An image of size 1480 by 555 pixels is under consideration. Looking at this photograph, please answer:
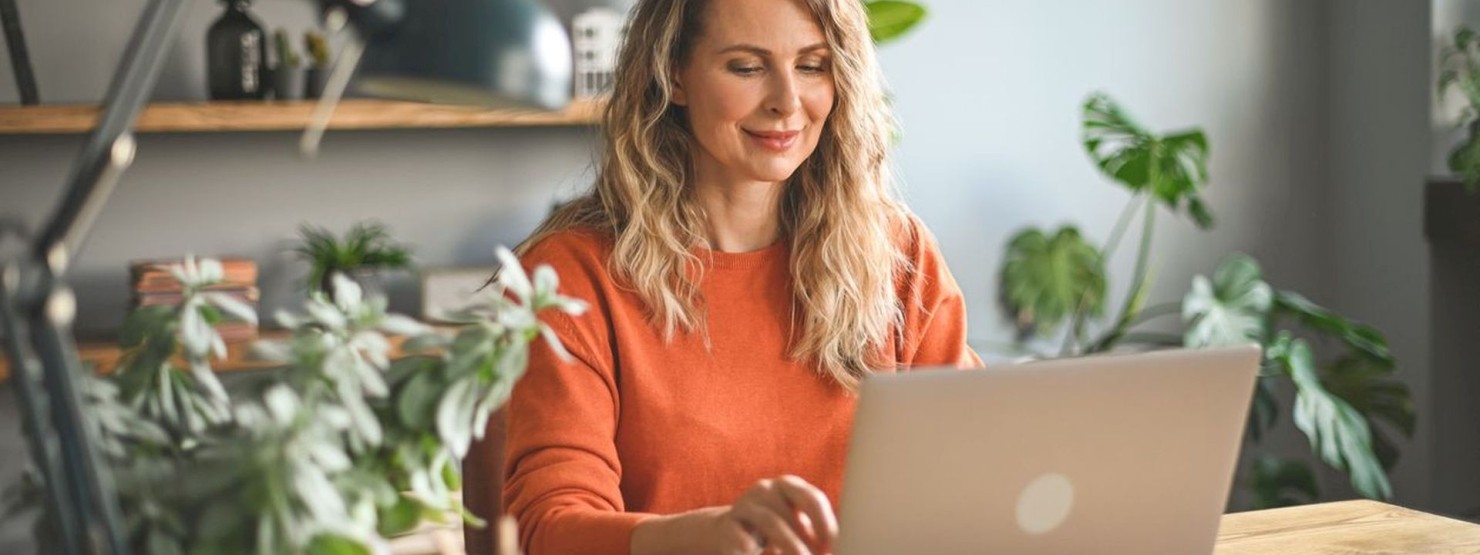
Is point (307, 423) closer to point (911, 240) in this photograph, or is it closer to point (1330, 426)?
point (911, 240)

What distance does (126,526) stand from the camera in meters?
0.92

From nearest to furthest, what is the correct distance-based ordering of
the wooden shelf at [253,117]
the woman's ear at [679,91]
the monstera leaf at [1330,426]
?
the woman's ear at [679,91] < the wooden shelf at [253,117] < the monstera leaf at [1330,426]

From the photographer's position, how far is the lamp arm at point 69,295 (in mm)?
729

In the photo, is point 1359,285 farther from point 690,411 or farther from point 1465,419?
point 690,411

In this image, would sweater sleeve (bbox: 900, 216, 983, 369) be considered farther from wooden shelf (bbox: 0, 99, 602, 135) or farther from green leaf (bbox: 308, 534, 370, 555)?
green leaf (bbox: 308, 534, 370, 555)

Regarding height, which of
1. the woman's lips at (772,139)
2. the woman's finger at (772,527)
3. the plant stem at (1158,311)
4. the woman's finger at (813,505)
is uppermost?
the woman's lips at (772,139)

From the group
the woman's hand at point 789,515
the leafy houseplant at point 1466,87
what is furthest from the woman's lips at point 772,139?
the leafy houseplant at point 1466,87

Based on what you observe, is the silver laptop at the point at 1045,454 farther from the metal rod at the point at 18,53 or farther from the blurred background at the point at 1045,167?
the metal rod at the point at 18,53

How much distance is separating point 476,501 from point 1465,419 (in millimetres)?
3061

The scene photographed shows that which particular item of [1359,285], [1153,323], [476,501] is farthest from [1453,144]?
[476,501]

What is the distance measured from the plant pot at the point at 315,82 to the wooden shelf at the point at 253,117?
57 mm

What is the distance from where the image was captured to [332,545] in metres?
0.91

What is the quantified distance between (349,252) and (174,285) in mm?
354

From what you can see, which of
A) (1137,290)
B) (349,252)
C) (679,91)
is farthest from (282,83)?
(1137,290)
